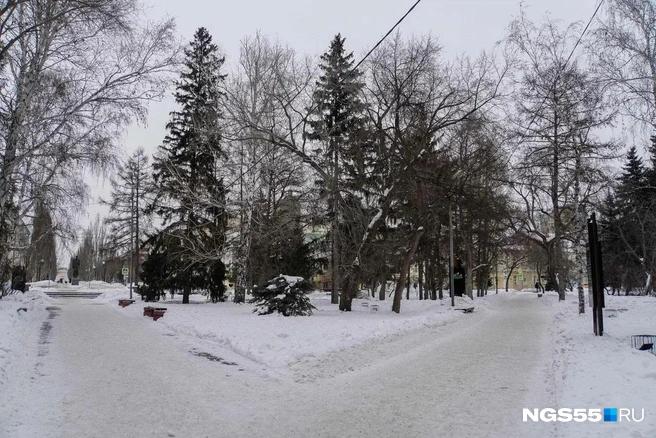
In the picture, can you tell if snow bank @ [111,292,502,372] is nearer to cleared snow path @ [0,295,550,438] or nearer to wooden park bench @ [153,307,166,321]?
wooden park bench @ [153,307,166,321]

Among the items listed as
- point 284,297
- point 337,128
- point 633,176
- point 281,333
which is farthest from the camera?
point 633,176

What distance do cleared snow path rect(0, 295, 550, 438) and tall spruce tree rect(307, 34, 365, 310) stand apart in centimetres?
1143

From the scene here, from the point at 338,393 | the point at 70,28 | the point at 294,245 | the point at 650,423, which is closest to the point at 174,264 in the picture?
the point at 294,245

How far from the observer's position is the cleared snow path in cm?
562

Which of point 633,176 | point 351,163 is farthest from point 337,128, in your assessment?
point 633,176

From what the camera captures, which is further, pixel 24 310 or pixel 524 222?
pixel 524 222

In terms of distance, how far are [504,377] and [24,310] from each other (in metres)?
19.1

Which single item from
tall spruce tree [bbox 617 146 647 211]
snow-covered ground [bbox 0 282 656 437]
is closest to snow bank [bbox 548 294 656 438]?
snow-covered ground [bbox 0 282 656 437]

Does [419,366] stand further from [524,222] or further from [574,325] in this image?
[524,222]

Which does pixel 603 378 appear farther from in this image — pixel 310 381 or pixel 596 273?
pixel 596 273

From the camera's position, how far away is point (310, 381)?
824cm

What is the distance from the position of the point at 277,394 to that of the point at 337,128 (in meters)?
→ 19.4

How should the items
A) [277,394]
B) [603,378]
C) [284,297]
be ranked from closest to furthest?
1. [277,394]
2. [603,378]
3. [284,297]

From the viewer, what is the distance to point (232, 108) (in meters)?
23.0
